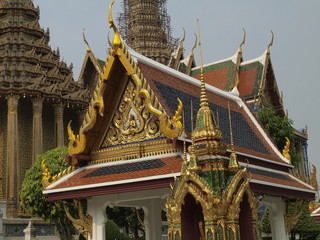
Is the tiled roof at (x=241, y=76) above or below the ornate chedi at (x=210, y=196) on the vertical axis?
above

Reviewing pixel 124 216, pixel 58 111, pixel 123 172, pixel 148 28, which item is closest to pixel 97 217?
pixel 123 172

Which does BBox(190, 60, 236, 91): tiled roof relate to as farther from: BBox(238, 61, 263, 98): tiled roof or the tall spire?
the tall spire

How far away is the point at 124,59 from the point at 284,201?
459cm

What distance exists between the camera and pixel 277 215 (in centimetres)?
1017

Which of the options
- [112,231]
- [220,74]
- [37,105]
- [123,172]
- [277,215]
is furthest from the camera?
[220,74]

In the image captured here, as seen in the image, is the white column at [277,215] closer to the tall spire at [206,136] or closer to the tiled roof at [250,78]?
the tall spire at [206,136]

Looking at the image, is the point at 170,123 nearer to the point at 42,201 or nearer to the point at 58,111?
the point at 42,201

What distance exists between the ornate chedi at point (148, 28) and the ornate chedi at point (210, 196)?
120ft

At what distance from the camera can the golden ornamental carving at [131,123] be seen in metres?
8.12

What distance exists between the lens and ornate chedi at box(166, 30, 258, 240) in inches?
215

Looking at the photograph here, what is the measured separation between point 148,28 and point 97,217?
37715 millimetres

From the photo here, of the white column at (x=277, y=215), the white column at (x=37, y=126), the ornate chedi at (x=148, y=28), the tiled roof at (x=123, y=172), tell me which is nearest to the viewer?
the tiled roof at (x=123, y=172)

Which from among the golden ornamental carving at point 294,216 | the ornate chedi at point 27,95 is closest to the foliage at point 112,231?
the ornate chedi at point 27,95

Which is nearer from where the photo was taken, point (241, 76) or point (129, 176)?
point (129, 176)
